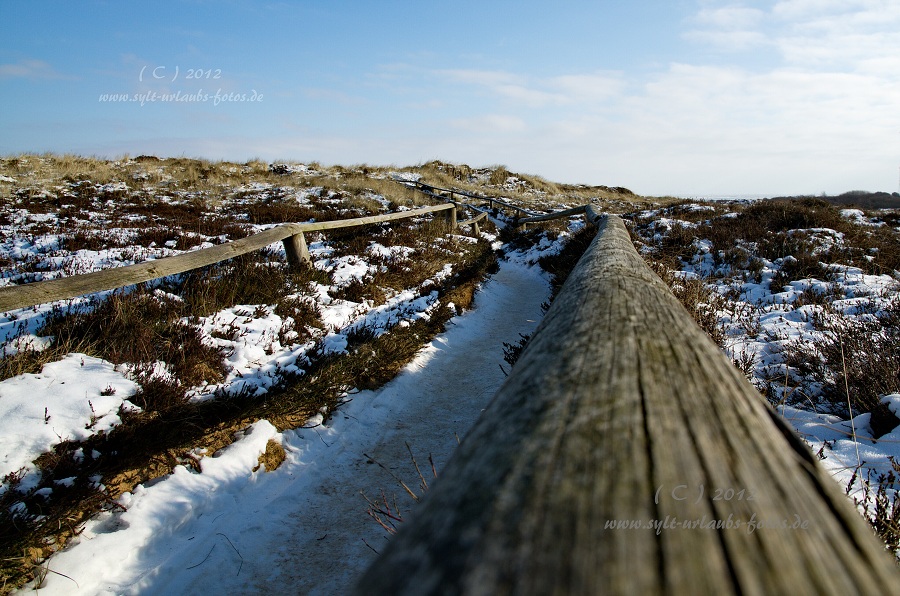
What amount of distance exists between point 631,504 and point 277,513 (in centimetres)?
311

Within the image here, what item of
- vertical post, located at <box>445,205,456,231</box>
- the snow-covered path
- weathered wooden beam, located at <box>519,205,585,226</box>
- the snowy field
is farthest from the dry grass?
weathered wooden beam, located at <box>519,205,585,226</box>

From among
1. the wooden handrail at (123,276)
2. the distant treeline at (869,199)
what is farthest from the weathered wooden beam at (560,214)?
the distant treeline at (869,199)

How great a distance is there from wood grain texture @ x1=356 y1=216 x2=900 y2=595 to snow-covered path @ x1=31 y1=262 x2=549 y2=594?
2.30 metres

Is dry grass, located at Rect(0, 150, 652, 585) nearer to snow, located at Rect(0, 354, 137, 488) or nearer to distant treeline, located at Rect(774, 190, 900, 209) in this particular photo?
snow, located at Rect(0, 354, 137, 488)

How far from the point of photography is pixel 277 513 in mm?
3053

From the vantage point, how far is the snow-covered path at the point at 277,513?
248 centimetres

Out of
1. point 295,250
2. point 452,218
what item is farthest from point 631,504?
point 452,218

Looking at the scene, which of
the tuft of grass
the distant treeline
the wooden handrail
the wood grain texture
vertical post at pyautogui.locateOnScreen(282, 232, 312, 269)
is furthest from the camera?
the distant treeline

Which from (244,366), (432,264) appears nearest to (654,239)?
(432,264)

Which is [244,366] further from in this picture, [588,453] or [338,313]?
[588,453]

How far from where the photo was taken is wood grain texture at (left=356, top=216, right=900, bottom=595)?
588 mm

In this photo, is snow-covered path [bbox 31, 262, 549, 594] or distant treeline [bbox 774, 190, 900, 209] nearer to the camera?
snow-covered path [bbox 31, 262, 549, 594]

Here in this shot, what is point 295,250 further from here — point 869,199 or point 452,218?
point 869,199

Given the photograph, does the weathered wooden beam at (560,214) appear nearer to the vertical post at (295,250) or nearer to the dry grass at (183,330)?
the dry grass at (183,330)
